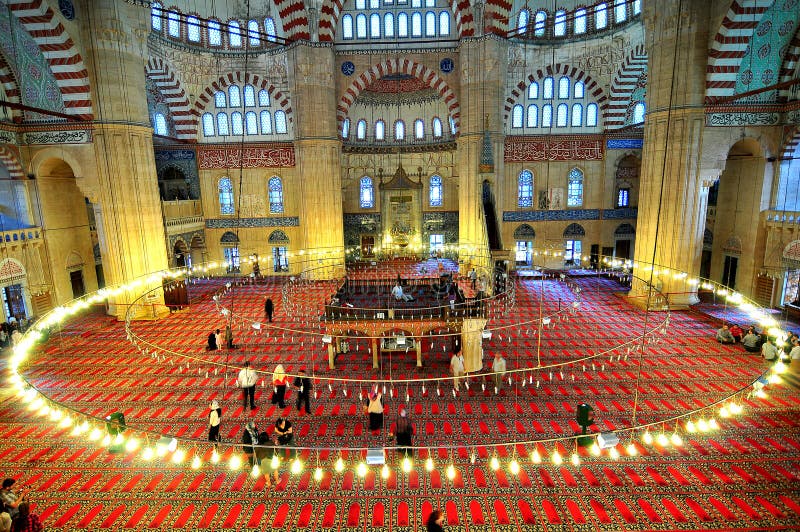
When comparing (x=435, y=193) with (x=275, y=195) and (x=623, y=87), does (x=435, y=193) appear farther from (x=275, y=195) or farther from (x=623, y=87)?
(x=623, y=87)

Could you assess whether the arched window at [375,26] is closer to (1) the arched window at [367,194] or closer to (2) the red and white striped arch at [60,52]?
(1) the arched window at [367,194]

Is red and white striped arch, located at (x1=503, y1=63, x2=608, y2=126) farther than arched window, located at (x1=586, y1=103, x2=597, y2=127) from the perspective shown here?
No

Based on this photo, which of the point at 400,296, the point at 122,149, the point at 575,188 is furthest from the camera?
the point at 575,188

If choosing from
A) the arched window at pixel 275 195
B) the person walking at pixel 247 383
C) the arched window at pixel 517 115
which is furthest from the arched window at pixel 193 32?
the person walking at pixel 247 383

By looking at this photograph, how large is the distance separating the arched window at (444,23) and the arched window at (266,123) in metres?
6.28

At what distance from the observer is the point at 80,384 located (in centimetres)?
701

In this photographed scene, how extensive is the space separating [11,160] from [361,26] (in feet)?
32.7

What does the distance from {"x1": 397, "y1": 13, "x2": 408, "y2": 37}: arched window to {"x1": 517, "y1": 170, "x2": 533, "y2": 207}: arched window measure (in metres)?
5.93

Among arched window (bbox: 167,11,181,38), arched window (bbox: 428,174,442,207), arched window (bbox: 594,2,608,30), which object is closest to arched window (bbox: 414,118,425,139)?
arched window (bbox: 428,174,442,207)

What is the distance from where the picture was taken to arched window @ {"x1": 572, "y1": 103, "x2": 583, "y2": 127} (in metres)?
14.8

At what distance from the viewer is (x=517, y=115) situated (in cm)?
1489

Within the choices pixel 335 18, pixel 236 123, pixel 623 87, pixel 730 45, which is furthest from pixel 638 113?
pixel 236 123

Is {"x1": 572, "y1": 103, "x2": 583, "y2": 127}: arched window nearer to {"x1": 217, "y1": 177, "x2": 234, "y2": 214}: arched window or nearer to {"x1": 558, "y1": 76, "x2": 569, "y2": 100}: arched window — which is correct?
{"x1": 558, "y1": 76, "x2": 569, "y2": 100}: arched window

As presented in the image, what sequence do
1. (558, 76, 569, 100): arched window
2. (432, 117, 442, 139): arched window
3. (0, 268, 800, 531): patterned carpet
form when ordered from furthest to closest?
(432, 117, 442, 139): arched window < (558, 76, 569, 100): arched window < (0, 268, 800, 531): patterned carpet
